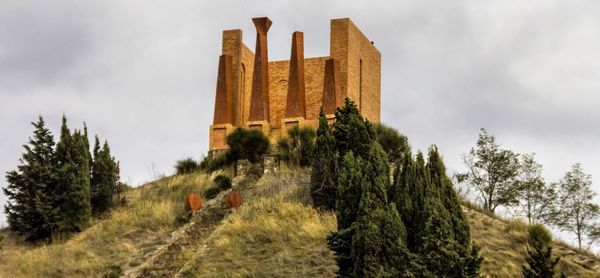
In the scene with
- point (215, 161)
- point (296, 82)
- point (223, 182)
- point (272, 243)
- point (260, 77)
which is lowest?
point (272, 243)

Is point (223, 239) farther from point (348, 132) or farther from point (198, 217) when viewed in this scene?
point (348, 132)

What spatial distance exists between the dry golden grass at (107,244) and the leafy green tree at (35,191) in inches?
23.1

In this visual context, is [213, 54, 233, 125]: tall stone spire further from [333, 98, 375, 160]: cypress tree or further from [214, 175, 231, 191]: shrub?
[333, 98, 375, 160]: cypress tree

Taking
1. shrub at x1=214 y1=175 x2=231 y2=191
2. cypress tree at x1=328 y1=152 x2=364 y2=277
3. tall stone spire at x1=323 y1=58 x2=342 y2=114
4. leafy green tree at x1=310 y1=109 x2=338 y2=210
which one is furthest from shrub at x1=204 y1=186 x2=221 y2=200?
cypress tree at x1=328 y1=152 x2=364 y2=277

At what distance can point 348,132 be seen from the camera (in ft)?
67.6

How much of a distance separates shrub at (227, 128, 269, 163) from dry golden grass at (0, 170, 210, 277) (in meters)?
1.81

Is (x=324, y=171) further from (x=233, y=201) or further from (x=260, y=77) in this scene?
(x=260, y=77)

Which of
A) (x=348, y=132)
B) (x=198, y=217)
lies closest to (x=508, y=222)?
(x=348, y=132)

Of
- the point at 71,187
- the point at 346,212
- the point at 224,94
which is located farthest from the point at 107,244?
the point at 224,94

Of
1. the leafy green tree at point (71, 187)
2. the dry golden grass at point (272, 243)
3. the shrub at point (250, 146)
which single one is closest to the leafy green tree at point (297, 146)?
the shrub at point (250, 146)

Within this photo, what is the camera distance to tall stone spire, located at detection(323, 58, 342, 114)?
95.2 feet

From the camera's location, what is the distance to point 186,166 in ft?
101

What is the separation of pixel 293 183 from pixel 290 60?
22.8ft

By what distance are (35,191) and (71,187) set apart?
1085 mm
